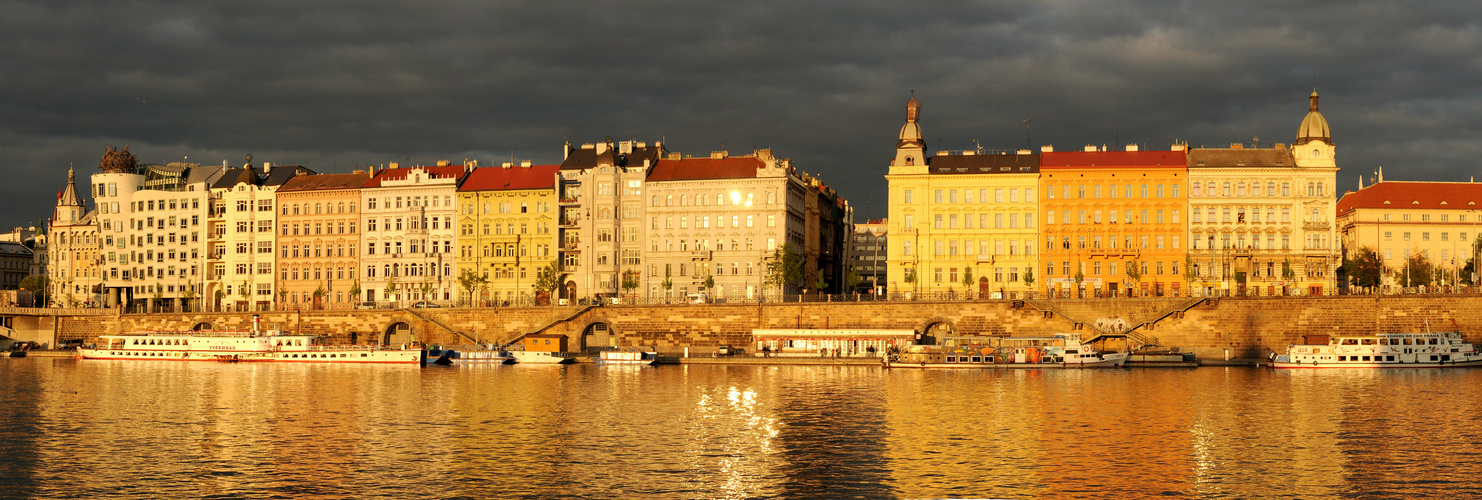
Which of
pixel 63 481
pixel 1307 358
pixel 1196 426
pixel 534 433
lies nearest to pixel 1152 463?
pixel 1196 426

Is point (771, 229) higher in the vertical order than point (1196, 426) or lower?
higher

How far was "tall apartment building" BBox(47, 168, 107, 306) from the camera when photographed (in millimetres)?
150875

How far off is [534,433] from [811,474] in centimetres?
1508

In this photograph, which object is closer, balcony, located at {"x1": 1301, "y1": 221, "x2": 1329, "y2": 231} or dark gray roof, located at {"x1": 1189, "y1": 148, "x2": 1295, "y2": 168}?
balcony, located at {"x1": 1301, "y1": 221, "x2": 1329, "y2": 231}

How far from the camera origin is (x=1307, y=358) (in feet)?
313

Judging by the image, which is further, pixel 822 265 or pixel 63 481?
pixel 822 265

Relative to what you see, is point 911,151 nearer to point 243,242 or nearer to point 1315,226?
point 1315,226

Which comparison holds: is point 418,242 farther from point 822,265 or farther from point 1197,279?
point 1197,279

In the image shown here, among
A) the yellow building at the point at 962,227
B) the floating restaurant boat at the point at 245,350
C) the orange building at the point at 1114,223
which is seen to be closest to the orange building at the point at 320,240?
the floating restaurant boat at the point at 245,350

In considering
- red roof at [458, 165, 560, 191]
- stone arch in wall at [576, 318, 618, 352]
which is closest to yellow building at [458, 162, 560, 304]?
red roof at [458, 165, 560, 191]

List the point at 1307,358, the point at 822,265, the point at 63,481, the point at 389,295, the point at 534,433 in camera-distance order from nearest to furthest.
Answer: the point at 63,481
the point at 534,433
the point at 1307,358
the point at 389,295
the point at 822,265

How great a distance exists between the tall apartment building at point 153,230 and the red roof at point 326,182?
9980 millimetres

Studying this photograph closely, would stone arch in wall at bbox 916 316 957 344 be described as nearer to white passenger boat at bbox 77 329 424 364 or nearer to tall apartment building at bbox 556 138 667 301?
tall apartment building at bbox 556 138 667 301

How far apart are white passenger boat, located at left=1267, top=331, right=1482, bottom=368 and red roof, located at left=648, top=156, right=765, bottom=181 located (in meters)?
50.9
